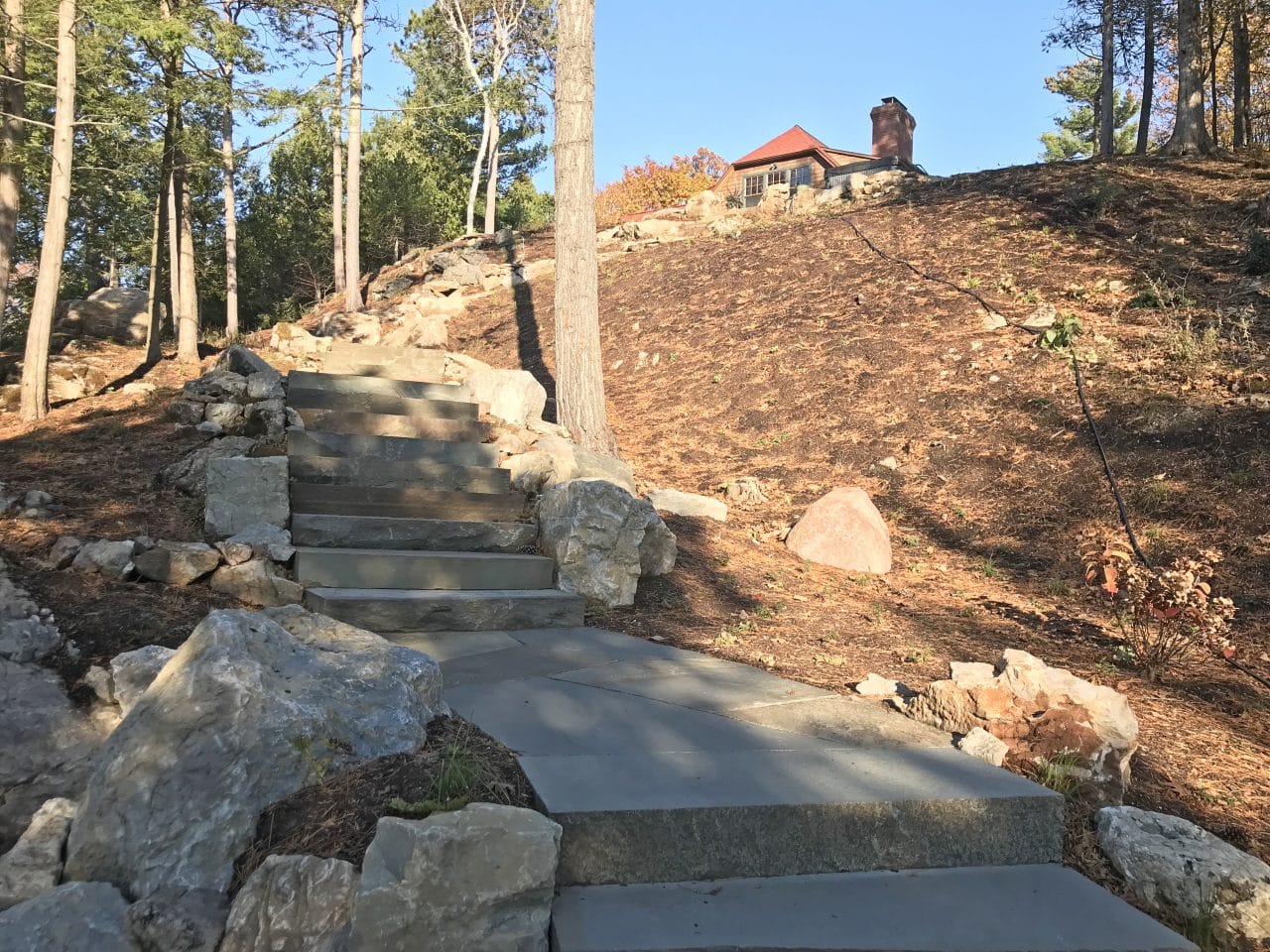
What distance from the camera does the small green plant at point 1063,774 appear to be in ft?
9.28

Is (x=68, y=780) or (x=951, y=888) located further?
(x=68, y=780)

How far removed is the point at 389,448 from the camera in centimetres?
616

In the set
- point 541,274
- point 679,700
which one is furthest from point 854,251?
point 679,700

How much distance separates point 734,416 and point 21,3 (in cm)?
910

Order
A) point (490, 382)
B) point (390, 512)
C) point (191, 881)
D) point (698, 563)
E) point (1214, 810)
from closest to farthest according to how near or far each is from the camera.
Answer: point (191, 881), point (1214, 810), point (390, 512), point (698, 563), point (490, 382)

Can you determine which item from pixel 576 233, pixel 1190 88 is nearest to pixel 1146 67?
pixel 1190 88

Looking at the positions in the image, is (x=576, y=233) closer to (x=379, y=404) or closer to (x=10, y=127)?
(x=379, y=404)

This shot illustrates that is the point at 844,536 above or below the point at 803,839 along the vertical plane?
above

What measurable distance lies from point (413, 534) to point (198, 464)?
150 cm

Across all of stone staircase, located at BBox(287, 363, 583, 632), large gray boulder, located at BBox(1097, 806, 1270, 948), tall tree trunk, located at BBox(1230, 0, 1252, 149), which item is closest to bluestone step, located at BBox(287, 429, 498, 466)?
stone staircase, located at BBox(287, 363, 583, 632)

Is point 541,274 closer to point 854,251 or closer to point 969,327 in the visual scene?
point 854,251

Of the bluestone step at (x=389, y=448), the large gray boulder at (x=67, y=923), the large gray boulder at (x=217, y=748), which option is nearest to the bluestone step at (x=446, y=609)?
the large gray boulder at (x=217, y=748)

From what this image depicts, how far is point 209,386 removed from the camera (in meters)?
6.52

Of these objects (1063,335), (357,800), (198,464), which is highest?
(1063,335)
